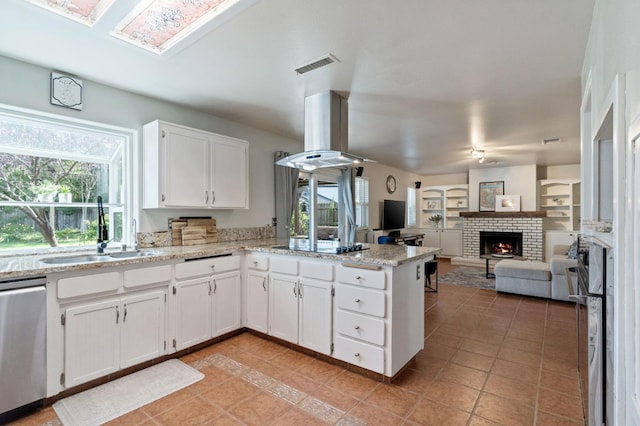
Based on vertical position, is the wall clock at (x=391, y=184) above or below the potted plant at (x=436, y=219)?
above

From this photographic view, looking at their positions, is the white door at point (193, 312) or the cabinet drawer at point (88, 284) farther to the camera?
the white door at point (193, 312)

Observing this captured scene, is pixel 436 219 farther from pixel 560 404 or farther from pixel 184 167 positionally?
pixel 184 167

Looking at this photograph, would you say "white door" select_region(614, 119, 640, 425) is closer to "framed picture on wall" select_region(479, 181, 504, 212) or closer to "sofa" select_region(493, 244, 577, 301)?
"sofa" select_region(493, 244, 577, 301)

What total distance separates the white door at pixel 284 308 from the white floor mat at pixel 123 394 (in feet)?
2.61

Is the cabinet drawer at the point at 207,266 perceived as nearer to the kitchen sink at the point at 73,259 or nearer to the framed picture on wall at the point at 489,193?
the kitchen sink at the point at 73,259

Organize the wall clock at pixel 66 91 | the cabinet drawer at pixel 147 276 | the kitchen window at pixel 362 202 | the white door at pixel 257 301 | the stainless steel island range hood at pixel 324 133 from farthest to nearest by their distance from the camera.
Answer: the kitchen window at pixel 362 202
the white door at pixel 257 301
the stainless steel island range hood at pixel 324 133
the wall clock at pixel 66 91
the cabinet drawer at pixel 147 276

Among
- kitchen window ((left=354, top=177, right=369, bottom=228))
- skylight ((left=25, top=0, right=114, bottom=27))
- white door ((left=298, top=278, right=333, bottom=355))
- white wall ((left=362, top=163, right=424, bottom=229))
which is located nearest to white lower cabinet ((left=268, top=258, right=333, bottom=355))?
white door ((left=298, top=278, right=333, bottom=355))

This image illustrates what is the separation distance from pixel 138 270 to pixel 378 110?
294 centimetres

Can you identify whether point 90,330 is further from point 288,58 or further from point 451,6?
point 451,6

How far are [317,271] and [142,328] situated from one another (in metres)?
1.51

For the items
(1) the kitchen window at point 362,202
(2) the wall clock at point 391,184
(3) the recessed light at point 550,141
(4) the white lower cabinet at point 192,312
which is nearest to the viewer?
(4) the white lower cabinet at point 192,312

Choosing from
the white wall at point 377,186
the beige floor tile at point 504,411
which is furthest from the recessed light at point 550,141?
the beige floor tile at point 504,411

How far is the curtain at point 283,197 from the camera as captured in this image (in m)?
4.61

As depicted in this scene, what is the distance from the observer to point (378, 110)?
3.65m
